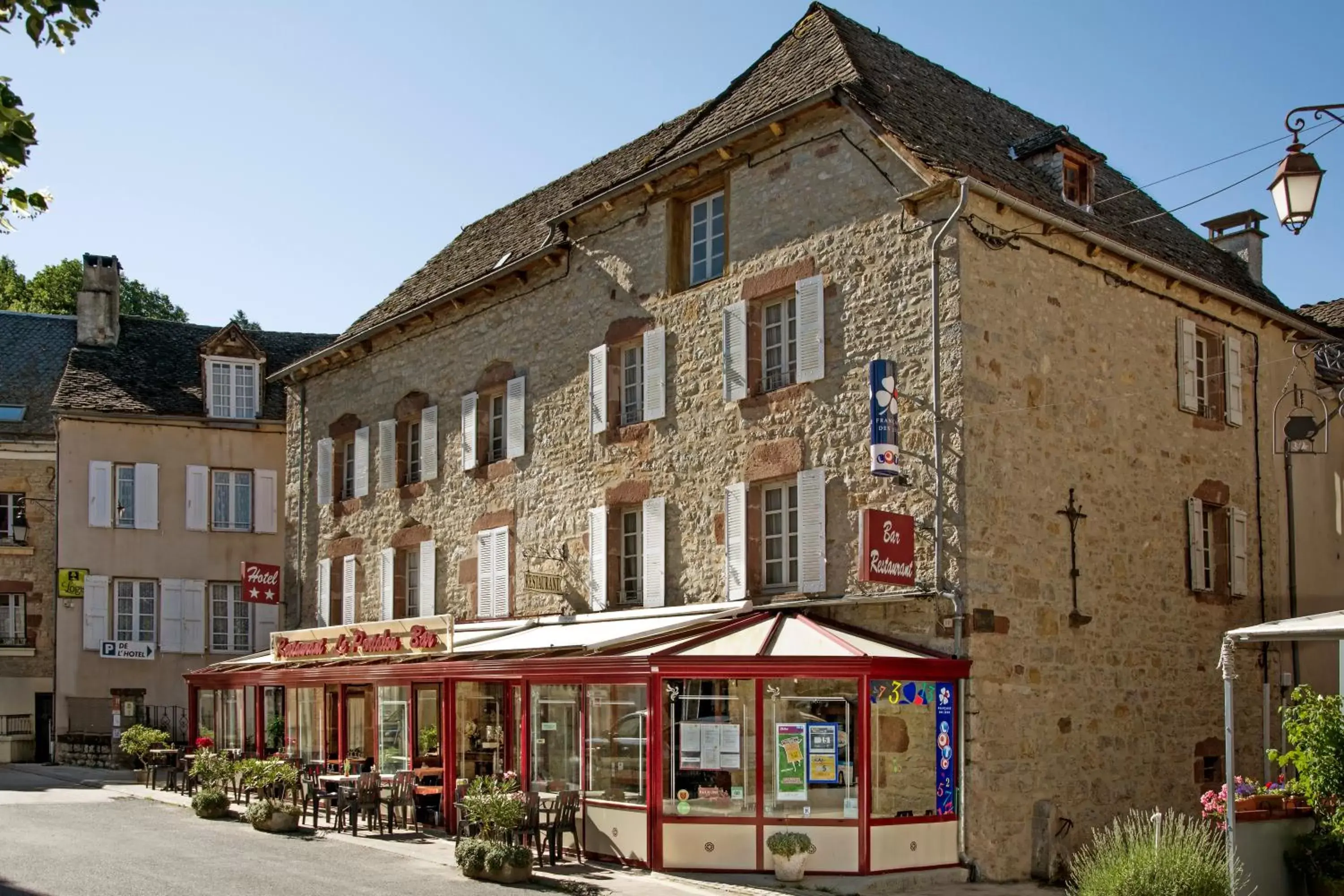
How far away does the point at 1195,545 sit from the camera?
15625mm

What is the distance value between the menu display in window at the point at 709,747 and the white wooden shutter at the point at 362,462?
10.6m

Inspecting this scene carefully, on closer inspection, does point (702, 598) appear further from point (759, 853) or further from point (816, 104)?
point (816, 104)

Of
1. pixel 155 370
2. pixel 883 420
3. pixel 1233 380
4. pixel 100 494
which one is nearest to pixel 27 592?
pixel 100 494

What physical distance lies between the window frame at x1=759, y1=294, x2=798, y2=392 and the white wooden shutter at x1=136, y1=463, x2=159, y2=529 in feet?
57.7

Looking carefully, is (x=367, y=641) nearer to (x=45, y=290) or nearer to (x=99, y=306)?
(x=99, y=306)

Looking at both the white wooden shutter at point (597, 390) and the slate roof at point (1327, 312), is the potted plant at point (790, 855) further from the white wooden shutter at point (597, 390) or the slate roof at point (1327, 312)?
the slate roof at point (1327, 312)

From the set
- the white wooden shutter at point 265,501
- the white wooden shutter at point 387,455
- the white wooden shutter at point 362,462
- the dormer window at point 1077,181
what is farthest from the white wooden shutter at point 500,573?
the white wooden shutter at point 265,501

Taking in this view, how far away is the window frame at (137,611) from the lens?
92.6 ft

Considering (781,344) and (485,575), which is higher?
(781,344)

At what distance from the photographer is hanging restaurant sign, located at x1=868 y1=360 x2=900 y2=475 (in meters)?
13.1

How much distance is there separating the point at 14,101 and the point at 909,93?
450 inches

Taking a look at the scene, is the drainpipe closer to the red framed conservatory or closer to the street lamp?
the red framed conservatory

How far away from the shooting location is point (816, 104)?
47.6 feet

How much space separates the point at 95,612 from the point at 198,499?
2.94 m
